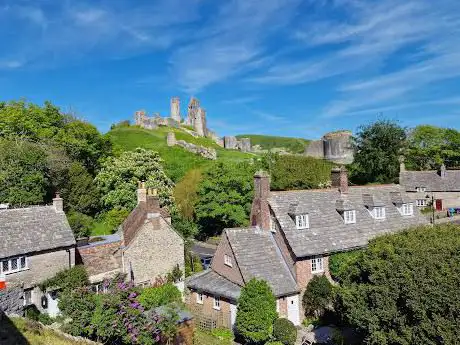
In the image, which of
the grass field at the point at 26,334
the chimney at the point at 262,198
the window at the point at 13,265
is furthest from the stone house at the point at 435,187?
the grass field at the point at 26,334

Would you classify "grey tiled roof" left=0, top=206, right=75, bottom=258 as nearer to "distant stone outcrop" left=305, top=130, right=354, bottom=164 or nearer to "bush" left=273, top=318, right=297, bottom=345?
"bush" left=273, top=318, right=297, bottom=345

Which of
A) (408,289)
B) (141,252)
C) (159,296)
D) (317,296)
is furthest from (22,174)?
(408,289)

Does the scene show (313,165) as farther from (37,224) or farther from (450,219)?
(37,224)

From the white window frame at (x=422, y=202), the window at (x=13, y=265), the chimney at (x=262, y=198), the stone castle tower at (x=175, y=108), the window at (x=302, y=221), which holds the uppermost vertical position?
the stone castle tower at (x=175, y=108)

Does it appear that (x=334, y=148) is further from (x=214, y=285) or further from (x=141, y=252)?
(x=214, y=285)

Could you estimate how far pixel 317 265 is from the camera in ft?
97.5

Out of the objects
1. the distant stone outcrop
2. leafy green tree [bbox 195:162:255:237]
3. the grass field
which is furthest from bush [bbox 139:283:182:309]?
the distant stone outcrop

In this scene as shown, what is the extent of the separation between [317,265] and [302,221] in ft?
11.2

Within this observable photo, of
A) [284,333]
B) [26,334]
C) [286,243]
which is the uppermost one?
[286,243]

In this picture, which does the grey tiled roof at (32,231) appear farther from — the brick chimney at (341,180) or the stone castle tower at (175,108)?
the stone castle tower at (175,108)

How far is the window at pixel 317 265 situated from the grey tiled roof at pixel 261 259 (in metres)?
1.86

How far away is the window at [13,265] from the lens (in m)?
27.1

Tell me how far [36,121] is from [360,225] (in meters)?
48.4

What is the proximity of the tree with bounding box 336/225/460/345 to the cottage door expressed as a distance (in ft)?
21.1
